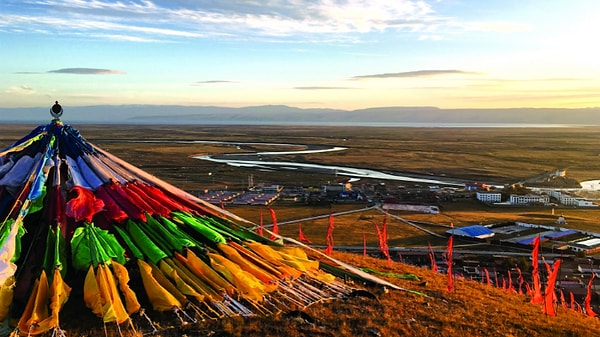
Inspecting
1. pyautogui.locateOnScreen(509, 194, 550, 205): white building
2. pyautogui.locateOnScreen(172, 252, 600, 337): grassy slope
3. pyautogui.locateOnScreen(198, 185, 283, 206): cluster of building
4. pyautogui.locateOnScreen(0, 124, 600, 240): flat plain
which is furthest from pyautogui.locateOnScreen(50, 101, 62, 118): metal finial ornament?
pyautogui.locateOnScreen(509, 194, 550, 205): white building

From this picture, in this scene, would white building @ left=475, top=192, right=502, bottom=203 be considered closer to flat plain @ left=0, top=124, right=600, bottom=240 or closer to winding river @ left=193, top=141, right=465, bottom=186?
flat plain @ left=0, top=124, right=600, bottom=240

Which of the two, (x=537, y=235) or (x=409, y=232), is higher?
(x=409, y=232)

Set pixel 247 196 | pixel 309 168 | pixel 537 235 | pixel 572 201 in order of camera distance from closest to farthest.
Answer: pixel 537 235
pixel 247 196
pixel 572 201
pixel 309 168

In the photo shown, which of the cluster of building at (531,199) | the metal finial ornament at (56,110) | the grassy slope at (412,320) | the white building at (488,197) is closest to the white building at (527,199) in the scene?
the cluster of building at (531,199)

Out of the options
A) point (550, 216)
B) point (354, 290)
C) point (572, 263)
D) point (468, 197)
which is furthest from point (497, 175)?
point (354, 290)

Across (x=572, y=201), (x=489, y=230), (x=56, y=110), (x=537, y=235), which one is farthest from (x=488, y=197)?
(x=56, y=110)

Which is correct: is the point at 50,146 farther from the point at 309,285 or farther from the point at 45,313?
the point at 309,285

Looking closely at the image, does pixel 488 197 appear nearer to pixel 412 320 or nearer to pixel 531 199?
pixel 531 199

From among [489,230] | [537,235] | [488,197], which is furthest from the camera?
[488,197]
